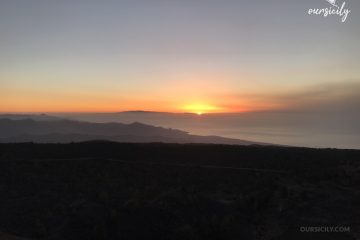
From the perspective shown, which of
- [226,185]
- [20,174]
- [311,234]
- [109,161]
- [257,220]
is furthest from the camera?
[109,161]

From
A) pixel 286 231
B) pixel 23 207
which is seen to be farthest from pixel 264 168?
pixel 23 207

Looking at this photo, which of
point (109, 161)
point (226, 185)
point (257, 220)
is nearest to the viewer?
point (257, 220)

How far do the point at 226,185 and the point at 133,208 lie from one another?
5.65 metres

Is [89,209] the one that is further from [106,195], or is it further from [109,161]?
[109,161]

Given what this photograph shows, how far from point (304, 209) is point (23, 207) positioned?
39.8 feet

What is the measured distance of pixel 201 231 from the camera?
Answer: 54.1 feet

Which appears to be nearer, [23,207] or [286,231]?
[286,231]

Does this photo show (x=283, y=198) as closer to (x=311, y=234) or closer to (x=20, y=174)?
(x=311, y=234)

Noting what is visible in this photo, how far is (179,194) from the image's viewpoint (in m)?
19.8

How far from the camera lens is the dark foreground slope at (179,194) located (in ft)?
55.2

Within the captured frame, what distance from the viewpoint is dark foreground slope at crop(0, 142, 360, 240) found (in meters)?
16.8

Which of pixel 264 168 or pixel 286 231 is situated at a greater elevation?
pixel 264 168

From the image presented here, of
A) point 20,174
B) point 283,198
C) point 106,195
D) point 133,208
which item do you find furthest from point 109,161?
point 283,198

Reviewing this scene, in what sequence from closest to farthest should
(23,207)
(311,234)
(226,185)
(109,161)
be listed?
(311,234), (23,207), (226,185), (109,161)
